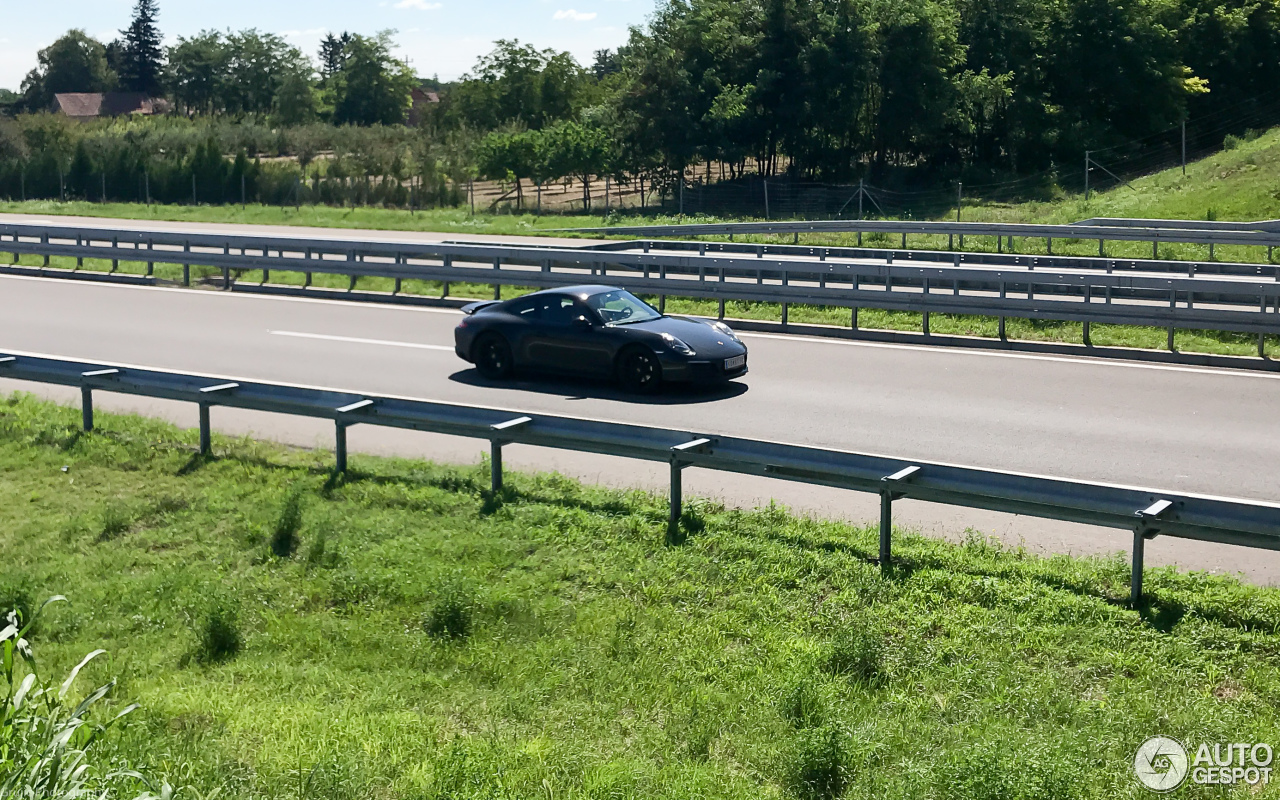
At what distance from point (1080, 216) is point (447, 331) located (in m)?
28.5

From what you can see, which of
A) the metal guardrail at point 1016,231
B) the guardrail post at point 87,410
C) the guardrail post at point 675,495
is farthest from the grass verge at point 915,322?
the guardrail post at point 87,410

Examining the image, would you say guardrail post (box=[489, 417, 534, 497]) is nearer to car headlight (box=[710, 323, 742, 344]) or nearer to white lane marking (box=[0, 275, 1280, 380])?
car headlight (box=[710, 323, 742, 344])

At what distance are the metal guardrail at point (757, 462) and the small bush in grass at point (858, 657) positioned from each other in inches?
51.5

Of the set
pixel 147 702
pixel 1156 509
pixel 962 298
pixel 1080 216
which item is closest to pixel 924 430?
pixel 1156 509

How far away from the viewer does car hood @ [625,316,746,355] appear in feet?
50.0

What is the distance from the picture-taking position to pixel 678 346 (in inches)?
592

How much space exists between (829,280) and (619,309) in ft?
24.8

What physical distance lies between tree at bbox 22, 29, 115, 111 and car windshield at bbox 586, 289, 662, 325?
15396 cm

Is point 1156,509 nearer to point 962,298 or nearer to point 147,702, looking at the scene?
point 147,702

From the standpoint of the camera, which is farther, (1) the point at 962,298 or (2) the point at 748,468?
(1) the point at 962,298

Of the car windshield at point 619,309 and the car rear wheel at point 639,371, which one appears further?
the car windshield at point 619,309

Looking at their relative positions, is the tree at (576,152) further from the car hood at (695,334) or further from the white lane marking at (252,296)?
the car hood at (695,334)

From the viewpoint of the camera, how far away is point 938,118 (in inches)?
2285

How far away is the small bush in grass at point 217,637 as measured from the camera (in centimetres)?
801
